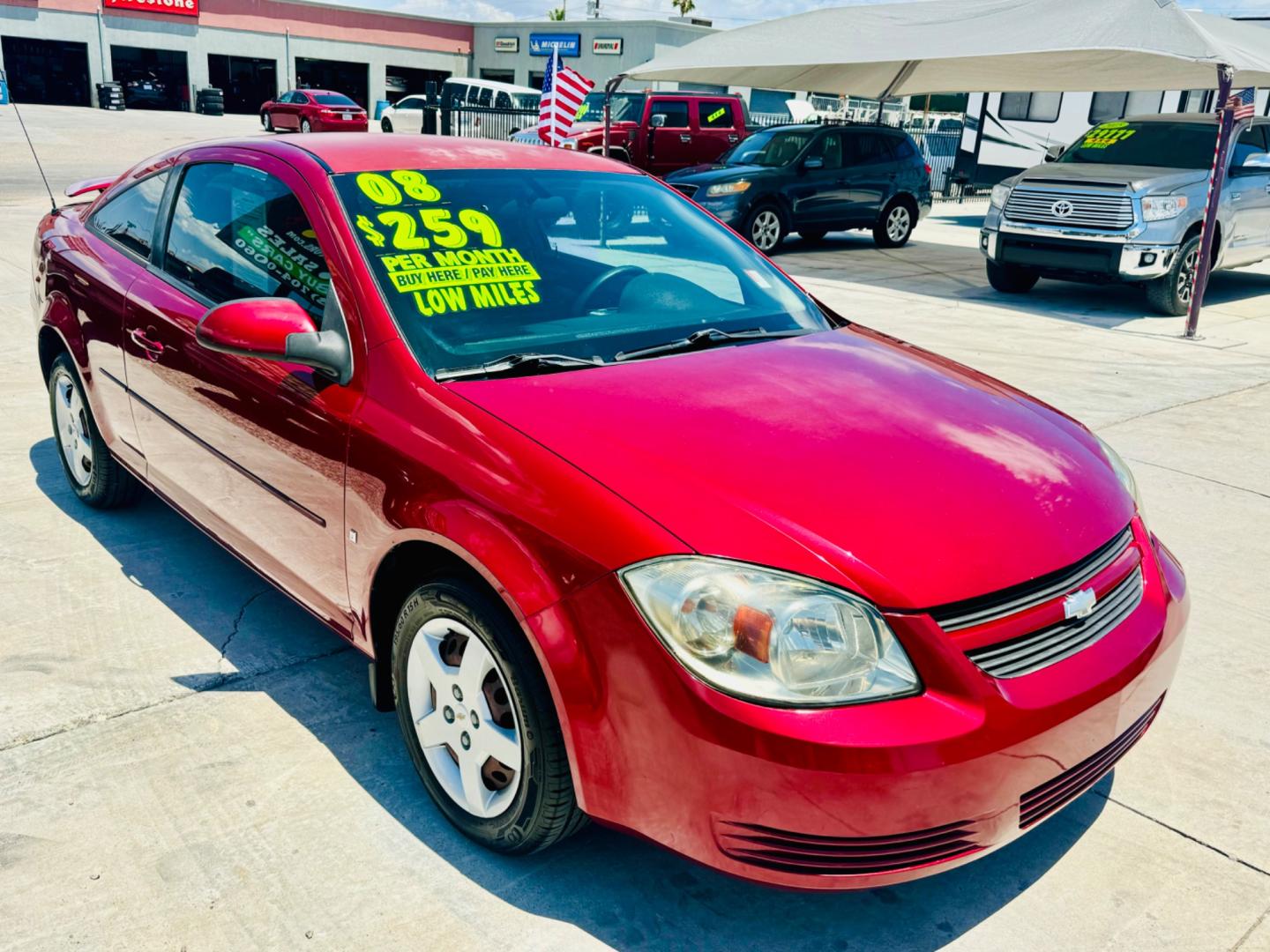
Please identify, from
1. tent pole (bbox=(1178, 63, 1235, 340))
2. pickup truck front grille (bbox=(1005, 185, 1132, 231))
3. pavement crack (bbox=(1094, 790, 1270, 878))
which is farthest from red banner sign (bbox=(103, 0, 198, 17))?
pavement crack (bbox=(1094, 790, 1270, 878))

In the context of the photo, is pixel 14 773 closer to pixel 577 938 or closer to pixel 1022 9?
pixel 577 938

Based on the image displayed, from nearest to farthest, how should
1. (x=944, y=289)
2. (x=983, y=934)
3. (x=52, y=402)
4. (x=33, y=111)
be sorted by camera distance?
(x=983, y=934)
(x=52, y=402)
(x=944, y=289)
(x=33, y=111)

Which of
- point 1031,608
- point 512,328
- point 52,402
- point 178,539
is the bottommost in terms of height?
point 178,539

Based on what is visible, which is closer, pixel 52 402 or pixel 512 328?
pixel 512 328

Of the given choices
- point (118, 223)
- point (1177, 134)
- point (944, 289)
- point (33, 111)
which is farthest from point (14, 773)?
point (33, 111)

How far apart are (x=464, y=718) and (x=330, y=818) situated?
1.63 feet

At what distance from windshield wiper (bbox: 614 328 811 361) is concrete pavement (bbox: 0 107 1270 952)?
1243mm

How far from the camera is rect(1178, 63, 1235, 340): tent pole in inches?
358

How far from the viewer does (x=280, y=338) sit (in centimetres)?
263

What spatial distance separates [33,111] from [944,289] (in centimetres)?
3733

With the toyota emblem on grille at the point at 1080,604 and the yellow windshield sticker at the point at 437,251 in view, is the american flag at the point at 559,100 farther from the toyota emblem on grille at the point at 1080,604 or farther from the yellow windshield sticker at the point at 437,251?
the toyota emblem on grille at the point at 1080,604

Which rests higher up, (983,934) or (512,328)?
(512,328)

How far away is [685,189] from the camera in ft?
45.8

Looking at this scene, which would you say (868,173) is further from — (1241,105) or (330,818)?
(330,818)
